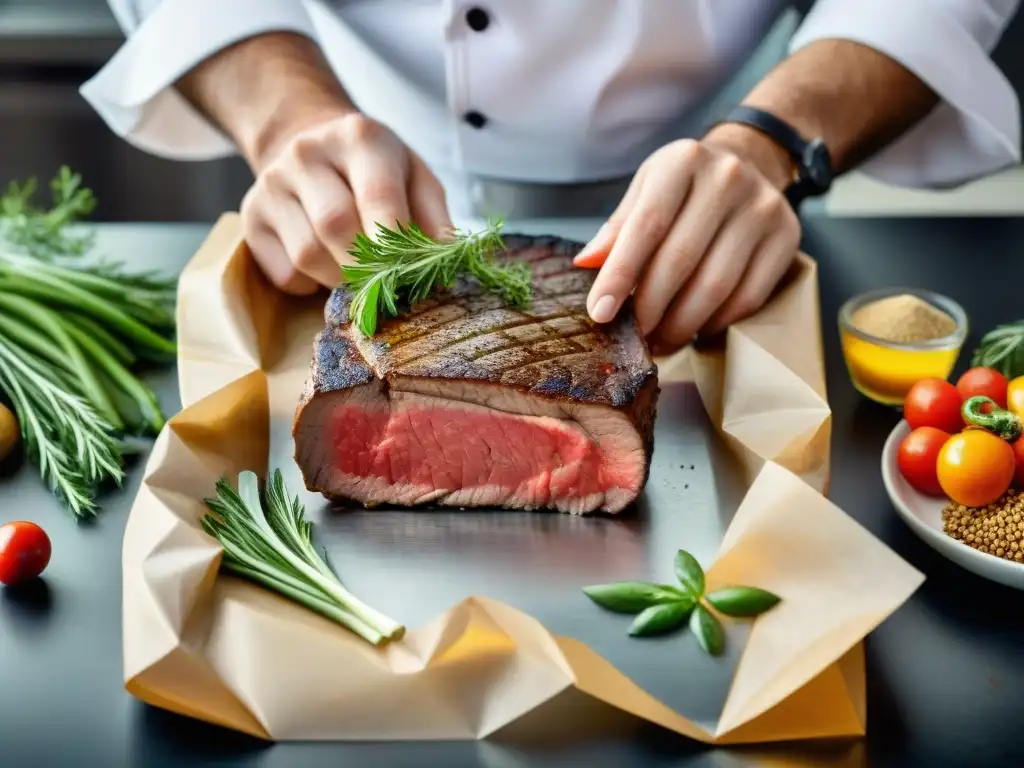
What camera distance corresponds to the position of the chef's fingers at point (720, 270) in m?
2.04

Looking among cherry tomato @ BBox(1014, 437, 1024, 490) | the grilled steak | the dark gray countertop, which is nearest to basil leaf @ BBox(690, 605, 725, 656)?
the dark gray countertop

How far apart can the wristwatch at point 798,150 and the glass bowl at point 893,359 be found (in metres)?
0.29

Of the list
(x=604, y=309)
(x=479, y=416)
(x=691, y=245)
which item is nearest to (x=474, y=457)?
(x=479, y=416)

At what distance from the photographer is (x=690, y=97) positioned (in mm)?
2621

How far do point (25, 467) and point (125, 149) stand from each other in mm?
2474

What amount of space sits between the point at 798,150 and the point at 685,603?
111 centimetres

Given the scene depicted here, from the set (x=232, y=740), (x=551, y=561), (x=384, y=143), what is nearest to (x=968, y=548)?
(x=551, y=561)

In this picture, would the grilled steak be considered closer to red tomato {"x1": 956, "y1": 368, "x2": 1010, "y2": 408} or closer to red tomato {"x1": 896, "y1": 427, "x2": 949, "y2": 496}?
red tomato {"x1": 896, "y1": 427, "x2": 949, "y2": 496}

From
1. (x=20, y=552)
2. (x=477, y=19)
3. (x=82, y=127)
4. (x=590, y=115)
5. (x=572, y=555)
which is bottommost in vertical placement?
(x=82, y=127)

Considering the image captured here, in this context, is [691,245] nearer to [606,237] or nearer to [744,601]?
[606,237]

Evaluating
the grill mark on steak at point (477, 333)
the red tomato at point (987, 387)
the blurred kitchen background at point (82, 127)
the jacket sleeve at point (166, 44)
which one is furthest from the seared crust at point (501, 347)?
the blurred kitchen background at point (82, 127)

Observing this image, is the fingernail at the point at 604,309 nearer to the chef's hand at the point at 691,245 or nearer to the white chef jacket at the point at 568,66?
Answer: the chef's hand at the point at 691,245

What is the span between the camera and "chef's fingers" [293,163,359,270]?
2111 millimetres

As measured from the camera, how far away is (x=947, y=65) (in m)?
2.37
